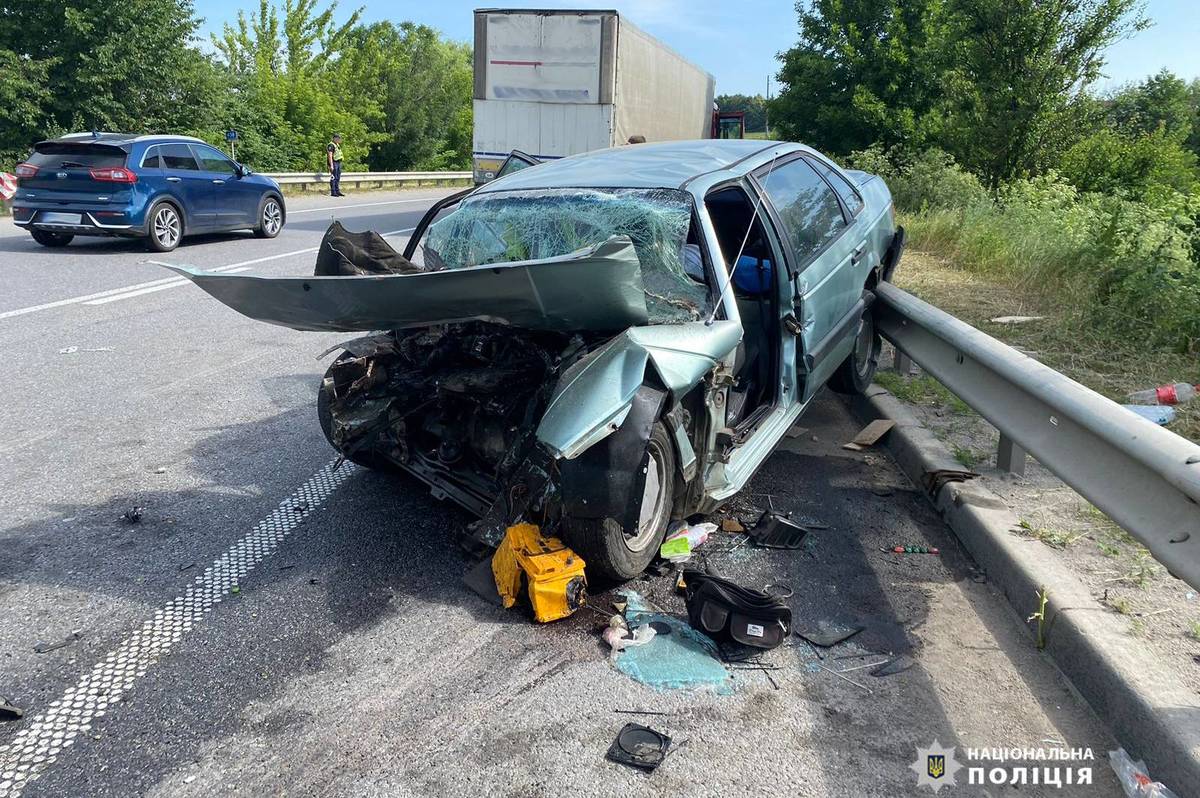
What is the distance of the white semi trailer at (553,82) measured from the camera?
1509 centimetres

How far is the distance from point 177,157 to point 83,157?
4.38ft

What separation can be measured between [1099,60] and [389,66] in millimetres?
36412

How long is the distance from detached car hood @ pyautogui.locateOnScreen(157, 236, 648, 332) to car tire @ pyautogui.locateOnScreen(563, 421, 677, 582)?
525mm

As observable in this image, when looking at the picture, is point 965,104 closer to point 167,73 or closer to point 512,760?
point 512,760

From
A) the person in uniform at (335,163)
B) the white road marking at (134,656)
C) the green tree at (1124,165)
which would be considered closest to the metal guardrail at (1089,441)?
the white road marking at (134,656)

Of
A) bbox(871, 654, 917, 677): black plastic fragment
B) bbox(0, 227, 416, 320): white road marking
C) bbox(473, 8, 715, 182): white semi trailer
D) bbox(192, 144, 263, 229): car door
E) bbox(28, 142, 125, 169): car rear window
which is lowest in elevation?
bbox(871, 654, 917, 677): black plastic fragment

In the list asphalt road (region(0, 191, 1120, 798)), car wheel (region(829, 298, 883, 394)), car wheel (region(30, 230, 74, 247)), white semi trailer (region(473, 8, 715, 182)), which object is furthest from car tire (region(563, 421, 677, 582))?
car wheel (region(30, 230, 74, 247))

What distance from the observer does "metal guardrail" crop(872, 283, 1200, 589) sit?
2.58 meters

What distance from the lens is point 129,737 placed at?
275 cm

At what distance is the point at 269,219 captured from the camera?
49.5ft

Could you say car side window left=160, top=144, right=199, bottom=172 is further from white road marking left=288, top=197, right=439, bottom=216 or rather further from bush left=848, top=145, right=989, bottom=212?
bush left=848, top=145, right=989, bottom=212

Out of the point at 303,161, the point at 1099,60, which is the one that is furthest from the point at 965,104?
the point at 303,161

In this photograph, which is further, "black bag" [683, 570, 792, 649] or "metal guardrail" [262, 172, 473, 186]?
"metal guardrail" [262, 172, 473, 186]

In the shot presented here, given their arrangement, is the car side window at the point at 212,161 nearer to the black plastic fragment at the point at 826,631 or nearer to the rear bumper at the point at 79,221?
Answer: the rear bumper at the point at 79,221
